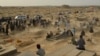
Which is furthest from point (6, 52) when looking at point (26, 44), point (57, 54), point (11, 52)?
point (26, 44)

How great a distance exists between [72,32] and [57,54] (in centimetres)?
752

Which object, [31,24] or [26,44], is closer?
[26,44]

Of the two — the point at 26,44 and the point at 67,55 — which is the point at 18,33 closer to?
the point at 26,44

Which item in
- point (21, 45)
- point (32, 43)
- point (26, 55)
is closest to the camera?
point (26, 55)

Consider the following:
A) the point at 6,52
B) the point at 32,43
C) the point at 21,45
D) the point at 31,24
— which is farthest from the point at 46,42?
the point at 31,24

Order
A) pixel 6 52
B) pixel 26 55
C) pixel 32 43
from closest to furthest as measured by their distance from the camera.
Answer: pixel 26 55, pixel 6 52, pixel 32 43

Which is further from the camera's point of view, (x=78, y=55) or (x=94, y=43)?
(x=94, y=43)

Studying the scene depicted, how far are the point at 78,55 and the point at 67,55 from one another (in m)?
0.64

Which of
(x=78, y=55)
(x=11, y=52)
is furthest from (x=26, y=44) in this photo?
(x=78, y=55)

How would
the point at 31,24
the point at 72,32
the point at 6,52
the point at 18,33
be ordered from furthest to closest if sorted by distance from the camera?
the point at 31,24 → the point at 18,33 → the point at 72,32 → the point at 6,52

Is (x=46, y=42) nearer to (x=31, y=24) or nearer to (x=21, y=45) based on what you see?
(x=21, y=45)

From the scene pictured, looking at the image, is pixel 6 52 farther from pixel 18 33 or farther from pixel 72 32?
Answer: pixel 18 33

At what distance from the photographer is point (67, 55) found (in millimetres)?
11883

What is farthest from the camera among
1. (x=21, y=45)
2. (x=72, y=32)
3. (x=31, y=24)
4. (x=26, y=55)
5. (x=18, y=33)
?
(x=31, y=24)
